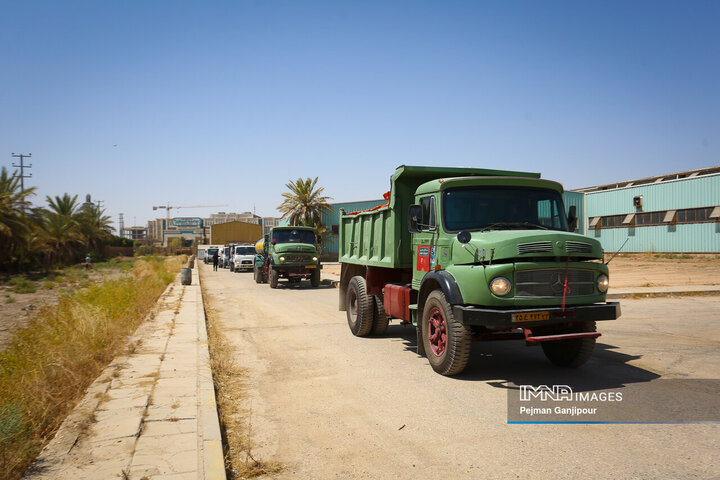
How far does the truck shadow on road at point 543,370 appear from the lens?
19.9 feet

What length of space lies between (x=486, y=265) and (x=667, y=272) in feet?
81.1

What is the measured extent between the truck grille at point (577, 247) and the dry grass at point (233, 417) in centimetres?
408

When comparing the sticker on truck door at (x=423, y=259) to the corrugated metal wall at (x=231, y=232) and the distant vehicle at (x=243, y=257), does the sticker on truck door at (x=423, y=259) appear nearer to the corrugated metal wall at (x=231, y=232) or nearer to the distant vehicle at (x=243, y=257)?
the distant vehicle at (x=243, y=257)

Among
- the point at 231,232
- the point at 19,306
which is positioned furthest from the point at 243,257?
the point at 231,232

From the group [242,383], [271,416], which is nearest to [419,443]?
[271,416]

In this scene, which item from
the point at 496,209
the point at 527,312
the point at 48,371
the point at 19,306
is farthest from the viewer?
the point at 19,306

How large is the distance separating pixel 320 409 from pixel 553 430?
233cm

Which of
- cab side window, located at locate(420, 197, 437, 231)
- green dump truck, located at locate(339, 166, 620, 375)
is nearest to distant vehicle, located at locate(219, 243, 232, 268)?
green dump truck, located at locate(339, 166, 620, 375)

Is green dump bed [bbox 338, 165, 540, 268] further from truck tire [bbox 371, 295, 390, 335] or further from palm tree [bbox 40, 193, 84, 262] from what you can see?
palm tree [bbox 40, 193, 84, 262]

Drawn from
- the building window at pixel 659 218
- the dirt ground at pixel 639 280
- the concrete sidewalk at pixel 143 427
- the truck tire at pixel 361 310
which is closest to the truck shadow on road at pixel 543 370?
the truck tire at pixel 361 310

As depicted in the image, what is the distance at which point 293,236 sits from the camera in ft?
75.3

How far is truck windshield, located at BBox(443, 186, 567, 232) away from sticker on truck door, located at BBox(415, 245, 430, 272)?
61cm

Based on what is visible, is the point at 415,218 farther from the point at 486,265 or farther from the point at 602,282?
the point at 602,282

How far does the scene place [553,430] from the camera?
4543 mm
